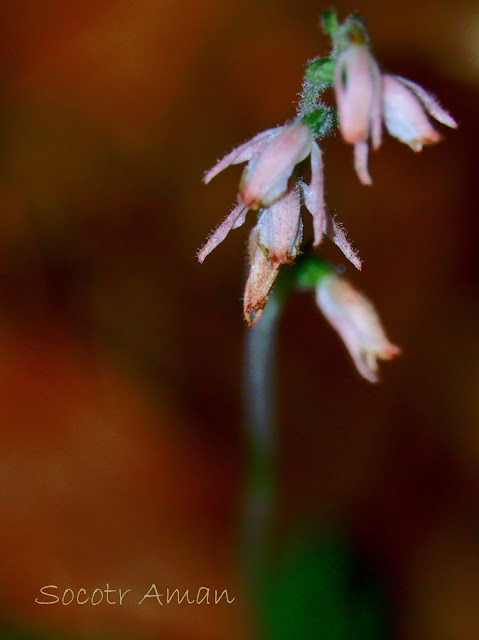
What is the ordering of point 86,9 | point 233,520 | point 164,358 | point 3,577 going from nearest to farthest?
point 3,577, point 233,520, point 164,358, point 86,9

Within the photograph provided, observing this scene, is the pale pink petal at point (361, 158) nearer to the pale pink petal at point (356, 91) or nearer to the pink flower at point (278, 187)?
the pale pink petal at point (356, 91)

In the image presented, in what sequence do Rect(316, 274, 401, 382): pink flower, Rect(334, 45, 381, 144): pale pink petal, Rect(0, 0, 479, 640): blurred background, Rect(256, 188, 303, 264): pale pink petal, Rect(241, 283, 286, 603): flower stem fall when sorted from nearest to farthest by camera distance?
1. Rect(334, 45, 381, 144): pale pink petal
2. Rect(256, 188, 303, 264): pale pink petal
3. Rect(316, 274, 401, 382): pink flower
4. Rect(241, 283, 286, 603): flower stem
5. Rect(0, 0, 479, 640): blurred background

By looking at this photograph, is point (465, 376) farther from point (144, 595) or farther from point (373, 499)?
point (144, 595)

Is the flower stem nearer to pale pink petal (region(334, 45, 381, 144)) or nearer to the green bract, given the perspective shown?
the green bract

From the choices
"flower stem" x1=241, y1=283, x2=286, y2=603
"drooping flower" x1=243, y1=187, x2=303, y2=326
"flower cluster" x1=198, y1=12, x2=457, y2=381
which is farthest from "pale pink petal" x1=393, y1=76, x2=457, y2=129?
"flower stem" x1=241, y1=283, x2=286, y2=603

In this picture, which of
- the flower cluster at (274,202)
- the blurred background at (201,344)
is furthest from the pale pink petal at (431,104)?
the blurred background at (201,344)

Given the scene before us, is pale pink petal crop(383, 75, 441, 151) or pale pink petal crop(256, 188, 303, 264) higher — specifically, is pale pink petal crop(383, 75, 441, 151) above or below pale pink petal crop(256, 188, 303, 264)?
above

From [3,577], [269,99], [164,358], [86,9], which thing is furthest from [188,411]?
[86,9]
